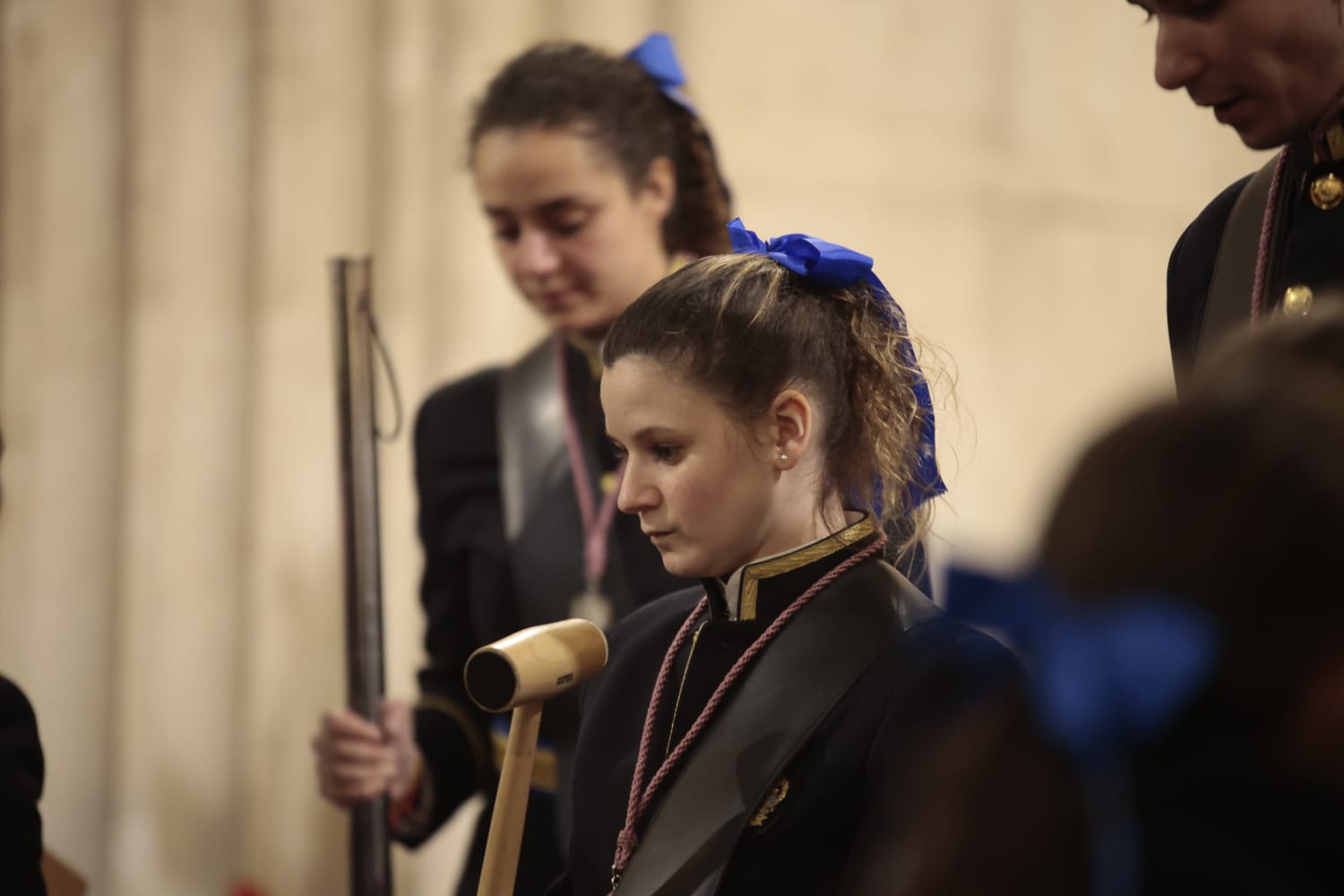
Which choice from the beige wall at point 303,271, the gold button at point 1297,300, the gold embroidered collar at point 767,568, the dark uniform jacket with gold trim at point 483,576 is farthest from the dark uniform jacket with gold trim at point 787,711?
the beige wall at point 303,271

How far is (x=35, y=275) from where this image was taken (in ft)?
8.00

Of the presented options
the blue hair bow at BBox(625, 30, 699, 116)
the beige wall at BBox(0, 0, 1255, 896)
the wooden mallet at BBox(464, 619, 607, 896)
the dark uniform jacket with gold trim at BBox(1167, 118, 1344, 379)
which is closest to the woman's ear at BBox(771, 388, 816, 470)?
the wooden mallet at BBox(464, 619, 607, 896)

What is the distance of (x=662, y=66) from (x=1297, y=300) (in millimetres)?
942

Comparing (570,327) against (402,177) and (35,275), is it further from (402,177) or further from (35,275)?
(35,275)

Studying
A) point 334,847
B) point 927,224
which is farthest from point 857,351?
point 334,847

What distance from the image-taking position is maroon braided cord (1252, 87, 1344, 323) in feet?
3.53

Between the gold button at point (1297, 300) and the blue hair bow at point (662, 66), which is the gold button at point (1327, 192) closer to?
the gold button at point (1297, 300)

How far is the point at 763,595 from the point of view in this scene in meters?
1.08

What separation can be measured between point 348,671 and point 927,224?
123 centimetres

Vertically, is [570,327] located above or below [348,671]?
above

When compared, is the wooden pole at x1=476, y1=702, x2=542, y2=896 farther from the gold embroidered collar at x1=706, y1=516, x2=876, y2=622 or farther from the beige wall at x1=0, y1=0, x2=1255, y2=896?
the beige wall at x1=0, y1=0, x2=1255, y2=896

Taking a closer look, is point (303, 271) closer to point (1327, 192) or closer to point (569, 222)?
point (569, 222)

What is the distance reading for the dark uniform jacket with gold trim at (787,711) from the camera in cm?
96

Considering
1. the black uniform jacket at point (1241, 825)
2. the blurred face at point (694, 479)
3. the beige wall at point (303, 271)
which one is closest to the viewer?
the black uniform jacket at point (1241, 825)
